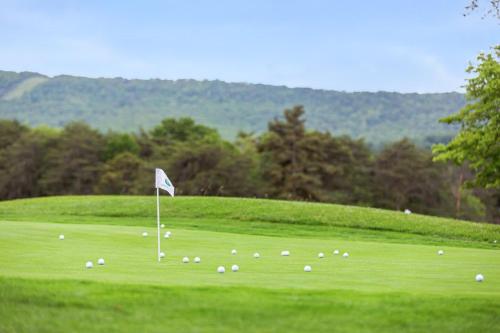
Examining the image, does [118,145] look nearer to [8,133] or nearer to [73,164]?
[73,164]

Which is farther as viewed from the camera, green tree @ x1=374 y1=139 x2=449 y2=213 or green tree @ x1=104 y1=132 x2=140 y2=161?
green tree @ x1=104 y1=132 x2=140 y2=161

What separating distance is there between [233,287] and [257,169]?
7263cm

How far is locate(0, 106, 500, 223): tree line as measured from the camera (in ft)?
266

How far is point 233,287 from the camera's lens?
33.3ft

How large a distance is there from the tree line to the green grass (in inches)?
2275

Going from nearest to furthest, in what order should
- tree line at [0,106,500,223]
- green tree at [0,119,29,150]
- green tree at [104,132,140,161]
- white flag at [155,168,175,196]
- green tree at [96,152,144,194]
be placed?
white flag at [155,168,175,196], tree line at [0,106,500,223], green tree at [96,152,144,194], green tree at [104,132,140,161], green tree at [0,119,29,150]

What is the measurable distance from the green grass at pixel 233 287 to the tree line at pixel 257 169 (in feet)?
190

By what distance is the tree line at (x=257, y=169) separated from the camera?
81188mm

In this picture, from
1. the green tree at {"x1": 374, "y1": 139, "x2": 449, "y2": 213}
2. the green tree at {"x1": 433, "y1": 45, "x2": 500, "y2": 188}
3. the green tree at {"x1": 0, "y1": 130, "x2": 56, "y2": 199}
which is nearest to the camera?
the green tree at {"x1": 433, "y1": 45, "x2": 500, "y2": 188}

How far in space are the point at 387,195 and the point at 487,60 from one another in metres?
57.4

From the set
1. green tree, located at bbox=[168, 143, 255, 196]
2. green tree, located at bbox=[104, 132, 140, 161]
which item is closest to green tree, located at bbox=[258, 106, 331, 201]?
green tree, located at bbox=[168, 143, 255, 196]

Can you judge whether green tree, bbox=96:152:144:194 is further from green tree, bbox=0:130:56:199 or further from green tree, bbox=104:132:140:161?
green tree, bbox=0:130:56:199

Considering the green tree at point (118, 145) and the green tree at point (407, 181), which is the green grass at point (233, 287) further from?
the green tree at point (118, 145)

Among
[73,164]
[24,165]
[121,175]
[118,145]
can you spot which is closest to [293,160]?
[121,175]
